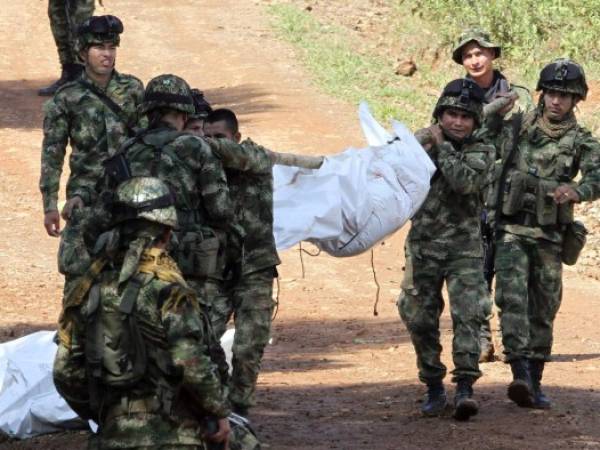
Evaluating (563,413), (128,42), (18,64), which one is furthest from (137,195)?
(128,42)

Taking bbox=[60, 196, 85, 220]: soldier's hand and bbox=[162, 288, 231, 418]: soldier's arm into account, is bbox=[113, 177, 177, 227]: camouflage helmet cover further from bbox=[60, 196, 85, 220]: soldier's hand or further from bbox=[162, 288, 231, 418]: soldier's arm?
bbox=[60, 196, 85, 220]: soldier's hand

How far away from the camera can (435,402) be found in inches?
335

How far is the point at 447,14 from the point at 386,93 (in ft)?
10.5

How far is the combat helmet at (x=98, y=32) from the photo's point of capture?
803 centimetres

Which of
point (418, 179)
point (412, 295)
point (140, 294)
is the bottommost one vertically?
point (412, 295)

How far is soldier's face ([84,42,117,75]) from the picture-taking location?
803cm

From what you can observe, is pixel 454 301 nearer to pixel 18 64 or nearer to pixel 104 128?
pixel 104 128

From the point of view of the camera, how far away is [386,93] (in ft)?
68.1

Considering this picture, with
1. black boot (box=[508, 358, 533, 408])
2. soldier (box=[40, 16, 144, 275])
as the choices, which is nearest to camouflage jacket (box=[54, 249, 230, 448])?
soldier (box=[40, 16, 144, 275])

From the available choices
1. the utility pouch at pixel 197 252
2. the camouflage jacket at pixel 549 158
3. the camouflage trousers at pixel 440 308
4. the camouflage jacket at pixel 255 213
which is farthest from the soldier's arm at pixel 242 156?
the camouflage jacket at pixel 549 158

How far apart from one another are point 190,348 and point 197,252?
1784mm

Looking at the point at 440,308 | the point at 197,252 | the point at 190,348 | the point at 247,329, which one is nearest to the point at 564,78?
the point at 440,308

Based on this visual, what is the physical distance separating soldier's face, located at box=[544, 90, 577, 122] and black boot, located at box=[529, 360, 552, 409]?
146cm

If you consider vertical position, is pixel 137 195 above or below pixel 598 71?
above
